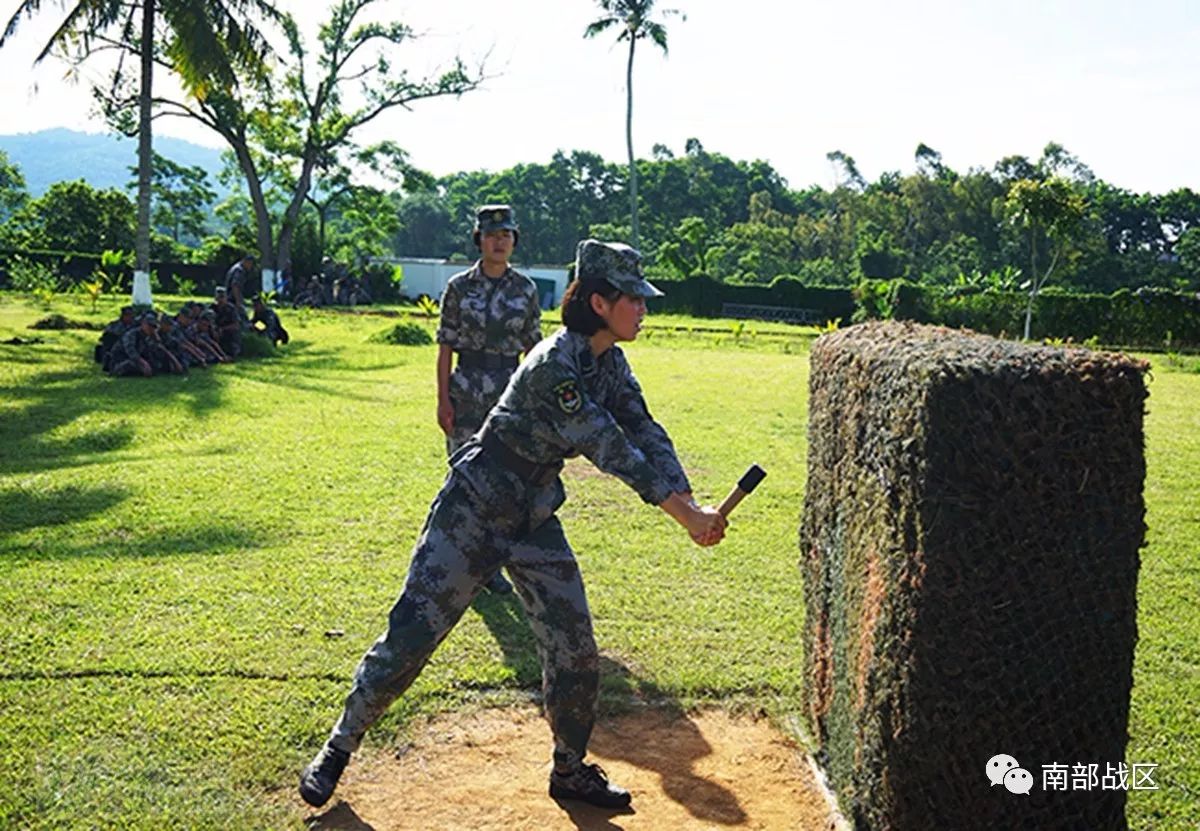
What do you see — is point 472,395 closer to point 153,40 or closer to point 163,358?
point 163,358

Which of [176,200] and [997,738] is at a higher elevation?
[176,200]

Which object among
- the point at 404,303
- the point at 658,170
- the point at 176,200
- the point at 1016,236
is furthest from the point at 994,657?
the point at 658,170

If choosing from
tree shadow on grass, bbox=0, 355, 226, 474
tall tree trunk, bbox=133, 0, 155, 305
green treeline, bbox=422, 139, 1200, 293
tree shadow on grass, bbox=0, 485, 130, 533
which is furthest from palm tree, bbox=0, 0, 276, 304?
green treeline, bbox=422, 139, 1200, 293

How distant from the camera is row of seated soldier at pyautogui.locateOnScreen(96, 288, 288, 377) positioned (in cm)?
1594

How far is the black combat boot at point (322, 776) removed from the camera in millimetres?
3773

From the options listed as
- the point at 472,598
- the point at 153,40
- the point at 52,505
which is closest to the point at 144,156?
the point at 153,40

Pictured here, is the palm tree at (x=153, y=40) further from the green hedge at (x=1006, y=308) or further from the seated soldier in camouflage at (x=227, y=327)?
the green hedge at (x=1006, y=308)

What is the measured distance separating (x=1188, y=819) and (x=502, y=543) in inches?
105

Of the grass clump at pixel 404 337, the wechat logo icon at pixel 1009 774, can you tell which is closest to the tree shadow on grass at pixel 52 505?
the wechat logo icon at pixel 1009 774

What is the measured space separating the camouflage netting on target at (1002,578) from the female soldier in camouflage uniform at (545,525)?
0.87 meters

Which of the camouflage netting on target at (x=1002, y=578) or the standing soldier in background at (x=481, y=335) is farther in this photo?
the standing soldier in background at (x=481, y=335)

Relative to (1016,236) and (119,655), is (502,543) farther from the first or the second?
(1016,236)

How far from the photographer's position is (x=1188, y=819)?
3947 millimetres

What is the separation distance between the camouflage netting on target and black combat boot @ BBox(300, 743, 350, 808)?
1823 millimetres
